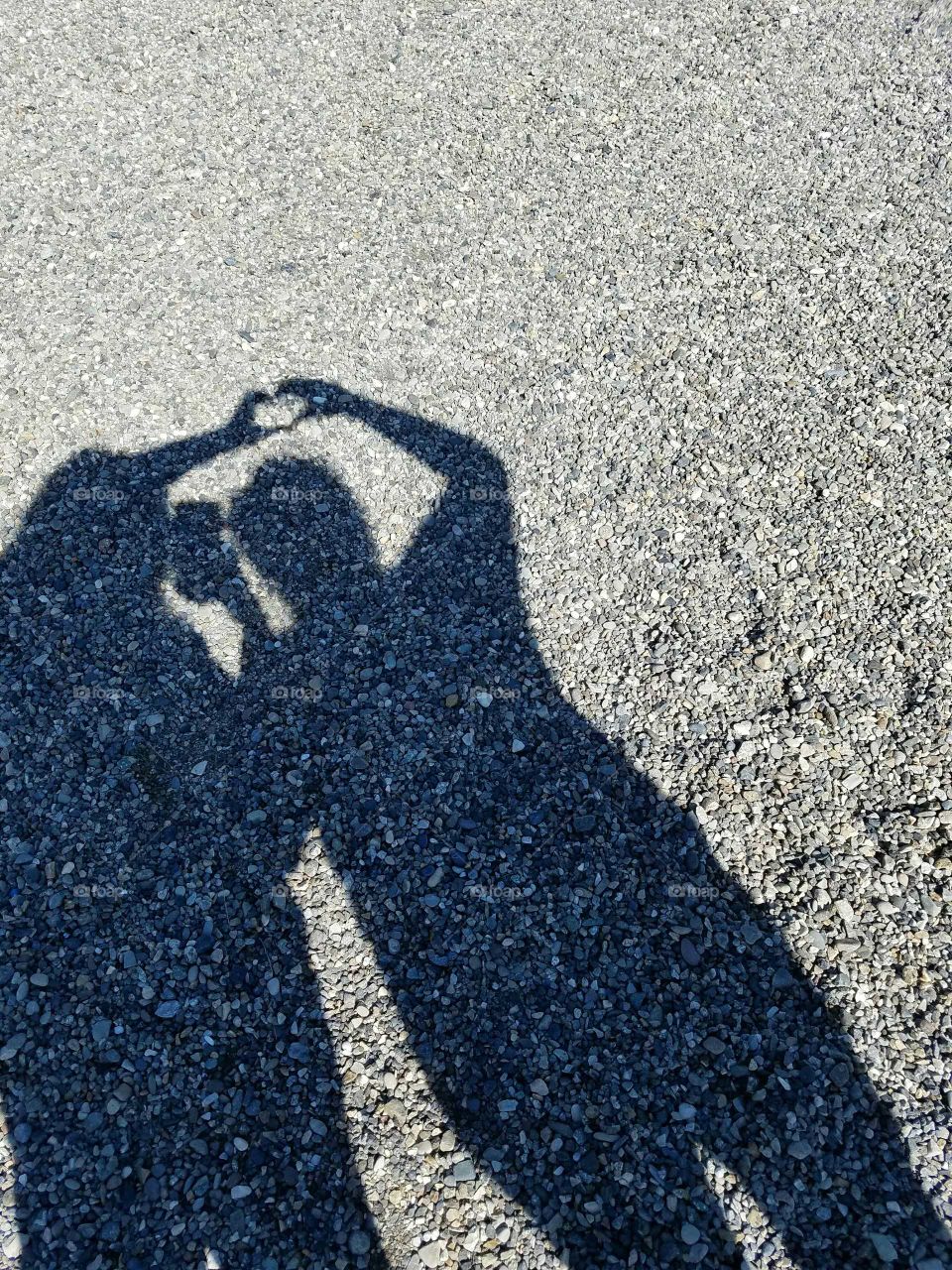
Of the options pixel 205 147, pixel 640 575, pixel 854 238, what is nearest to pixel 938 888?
pixel 640 575

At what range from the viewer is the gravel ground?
414 centimetres

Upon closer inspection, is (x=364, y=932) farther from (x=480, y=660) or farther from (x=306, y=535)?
(x=306, y=535)

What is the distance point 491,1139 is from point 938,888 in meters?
2.32

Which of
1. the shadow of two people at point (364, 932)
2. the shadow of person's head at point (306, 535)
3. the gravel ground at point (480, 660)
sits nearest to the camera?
the shadow of two people at point (364, 932)

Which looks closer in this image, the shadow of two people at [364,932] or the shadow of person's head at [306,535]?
the shadow of two people at [364,932]

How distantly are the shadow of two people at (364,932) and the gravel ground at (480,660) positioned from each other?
0.02 m

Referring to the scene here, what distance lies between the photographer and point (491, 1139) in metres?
4.16

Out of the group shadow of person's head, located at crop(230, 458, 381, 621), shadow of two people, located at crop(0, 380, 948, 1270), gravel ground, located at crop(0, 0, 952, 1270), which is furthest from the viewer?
shadow of person's head, located at crop(230, 458, 381, 621)

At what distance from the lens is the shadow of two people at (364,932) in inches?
159

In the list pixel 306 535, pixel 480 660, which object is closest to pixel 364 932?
pixel 480 660

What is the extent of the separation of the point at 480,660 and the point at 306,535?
4.73 feet

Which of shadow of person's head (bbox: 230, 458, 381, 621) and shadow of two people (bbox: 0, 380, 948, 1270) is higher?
shadow of person's head (bbox: 230, 458, 381, 621)

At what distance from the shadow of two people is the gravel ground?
0.8 inches

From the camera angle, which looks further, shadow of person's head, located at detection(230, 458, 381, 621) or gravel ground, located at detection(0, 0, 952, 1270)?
shadow of person's head, located at detection(230, 458, 381, 621)
